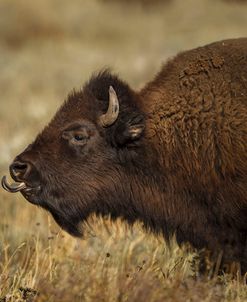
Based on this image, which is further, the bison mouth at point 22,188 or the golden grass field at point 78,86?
the bison mouth at point 22,188

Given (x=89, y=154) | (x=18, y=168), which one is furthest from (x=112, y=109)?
(x=18, y=168)

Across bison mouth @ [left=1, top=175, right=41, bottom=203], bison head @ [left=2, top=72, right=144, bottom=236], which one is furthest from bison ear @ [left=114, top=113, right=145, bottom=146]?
bison mouth @ [left=1, top=175, right=41, bottom=203]

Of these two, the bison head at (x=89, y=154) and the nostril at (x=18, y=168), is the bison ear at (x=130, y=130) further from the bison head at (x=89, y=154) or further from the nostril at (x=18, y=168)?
the nostril at (x=18, y=168)

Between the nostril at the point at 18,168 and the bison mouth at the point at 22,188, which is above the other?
the nostril at the point at 18,168

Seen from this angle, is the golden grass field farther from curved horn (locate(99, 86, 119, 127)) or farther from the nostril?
curved horn (locate(99, 86, 119, 127))

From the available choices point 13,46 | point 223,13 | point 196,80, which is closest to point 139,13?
point 223,13

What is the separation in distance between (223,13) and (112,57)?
6363 mm

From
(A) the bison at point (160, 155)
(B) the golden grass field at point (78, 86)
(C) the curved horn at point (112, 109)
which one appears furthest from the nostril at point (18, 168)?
(C) the curved horn at point (112, 109)

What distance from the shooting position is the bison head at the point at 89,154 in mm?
6129

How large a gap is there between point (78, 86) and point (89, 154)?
13.9m

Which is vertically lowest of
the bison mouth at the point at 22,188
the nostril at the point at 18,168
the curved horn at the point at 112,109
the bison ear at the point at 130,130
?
the bison mouth at the point at 22,188

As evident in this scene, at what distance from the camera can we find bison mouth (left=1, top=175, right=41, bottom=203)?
6.01m

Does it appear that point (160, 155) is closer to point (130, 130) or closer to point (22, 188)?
point (130, 130)

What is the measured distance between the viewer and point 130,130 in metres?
6.15
